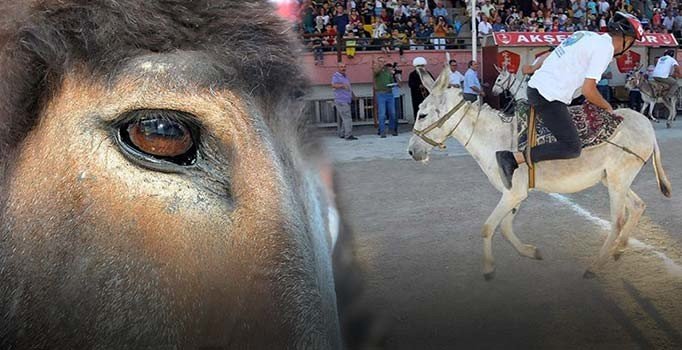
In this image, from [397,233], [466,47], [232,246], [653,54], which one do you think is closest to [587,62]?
[397,233]

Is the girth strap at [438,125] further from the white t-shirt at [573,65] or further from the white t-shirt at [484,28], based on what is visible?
the white t-shirt at [484,28]

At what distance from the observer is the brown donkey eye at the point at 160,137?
1.14 metres

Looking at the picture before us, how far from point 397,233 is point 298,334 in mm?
4940

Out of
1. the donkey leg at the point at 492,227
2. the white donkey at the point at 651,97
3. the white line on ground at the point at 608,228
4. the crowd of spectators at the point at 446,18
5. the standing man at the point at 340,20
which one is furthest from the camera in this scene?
the crowd of spectators at the point at 446,18

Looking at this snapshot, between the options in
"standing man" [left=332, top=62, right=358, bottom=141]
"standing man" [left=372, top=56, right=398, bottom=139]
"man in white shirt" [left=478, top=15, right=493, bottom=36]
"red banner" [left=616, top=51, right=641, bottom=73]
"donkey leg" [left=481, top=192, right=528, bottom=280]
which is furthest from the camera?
"man in white shirt" [left=478, top=15, right=493, bottom=36]

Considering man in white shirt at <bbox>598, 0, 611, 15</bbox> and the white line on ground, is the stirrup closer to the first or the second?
the white line on ground

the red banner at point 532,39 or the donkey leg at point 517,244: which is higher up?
the red banner at point 532,39

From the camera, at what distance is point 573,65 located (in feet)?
15.1

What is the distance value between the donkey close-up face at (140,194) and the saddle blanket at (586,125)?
4079 millimetres

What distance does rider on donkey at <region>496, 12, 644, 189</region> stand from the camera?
14.9 feet

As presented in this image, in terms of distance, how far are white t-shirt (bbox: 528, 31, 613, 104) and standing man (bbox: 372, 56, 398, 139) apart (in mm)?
9175

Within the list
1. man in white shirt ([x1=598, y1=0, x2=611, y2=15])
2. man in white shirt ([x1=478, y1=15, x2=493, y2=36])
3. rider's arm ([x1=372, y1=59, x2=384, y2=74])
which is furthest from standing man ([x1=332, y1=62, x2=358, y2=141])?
man in white shirt ([x1=598, y1=0, x2=611, y2=15])

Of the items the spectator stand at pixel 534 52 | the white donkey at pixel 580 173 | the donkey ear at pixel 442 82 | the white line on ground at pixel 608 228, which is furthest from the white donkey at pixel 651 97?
A: the donkey ear at pixel 442 82

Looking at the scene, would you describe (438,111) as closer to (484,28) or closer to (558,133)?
(558,133)
